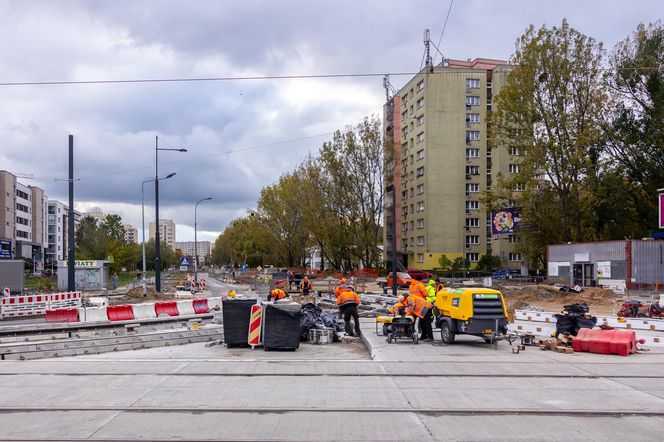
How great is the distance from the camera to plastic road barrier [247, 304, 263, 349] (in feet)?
47.5

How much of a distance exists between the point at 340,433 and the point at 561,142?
44.7 metres

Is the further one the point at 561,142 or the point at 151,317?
the point at 561,142

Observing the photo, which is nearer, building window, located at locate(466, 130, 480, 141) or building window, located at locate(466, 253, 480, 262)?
building window, located at locate(466, 253, 480, 262)

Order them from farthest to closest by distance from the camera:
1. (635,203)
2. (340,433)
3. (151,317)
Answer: (635,203)
(151,317)
(340,433)

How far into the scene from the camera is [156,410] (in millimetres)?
8008

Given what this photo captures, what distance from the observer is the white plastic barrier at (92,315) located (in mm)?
19641

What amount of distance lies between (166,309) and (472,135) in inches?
2297

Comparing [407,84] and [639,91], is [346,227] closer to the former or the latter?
[407,84]

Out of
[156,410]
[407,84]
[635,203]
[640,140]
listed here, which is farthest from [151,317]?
[407,84]

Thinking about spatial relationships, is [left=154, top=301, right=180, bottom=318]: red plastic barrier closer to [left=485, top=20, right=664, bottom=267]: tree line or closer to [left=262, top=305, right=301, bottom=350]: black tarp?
[left=262, top=305, right=301, bottom=350]: black tarp

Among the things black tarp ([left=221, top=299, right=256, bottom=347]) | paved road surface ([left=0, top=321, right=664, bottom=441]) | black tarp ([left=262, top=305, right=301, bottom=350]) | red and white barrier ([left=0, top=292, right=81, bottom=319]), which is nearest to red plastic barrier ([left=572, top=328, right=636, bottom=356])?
paved road surface ([left=0, top=321, right=664, bottom=441])

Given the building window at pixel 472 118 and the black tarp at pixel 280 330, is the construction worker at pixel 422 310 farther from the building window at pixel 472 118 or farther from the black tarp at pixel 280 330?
the building window at pixel 472 118

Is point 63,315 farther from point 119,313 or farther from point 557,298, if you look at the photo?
point 557,298

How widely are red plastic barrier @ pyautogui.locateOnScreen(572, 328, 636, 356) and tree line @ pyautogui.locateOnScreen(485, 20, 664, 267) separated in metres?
34.0
